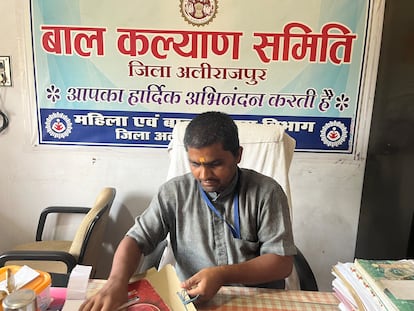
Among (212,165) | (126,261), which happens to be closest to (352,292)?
(212,165)

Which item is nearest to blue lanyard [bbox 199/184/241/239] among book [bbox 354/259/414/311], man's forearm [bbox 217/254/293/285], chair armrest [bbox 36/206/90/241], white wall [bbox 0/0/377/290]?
man's forearm [bbox 217/254/293/285]

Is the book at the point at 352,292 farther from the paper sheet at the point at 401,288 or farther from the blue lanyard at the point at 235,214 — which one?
the blue lanyard at the point at 235,214

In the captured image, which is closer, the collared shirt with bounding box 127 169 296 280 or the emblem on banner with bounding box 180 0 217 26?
the collared shirt with bounding box 127 169 296 280

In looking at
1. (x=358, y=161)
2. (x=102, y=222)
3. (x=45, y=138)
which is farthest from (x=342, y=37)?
(x=45, y=138)

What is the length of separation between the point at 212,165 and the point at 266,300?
0.37m

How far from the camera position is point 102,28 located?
72.4 inches

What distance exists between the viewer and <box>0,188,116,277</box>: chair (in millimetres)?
1585

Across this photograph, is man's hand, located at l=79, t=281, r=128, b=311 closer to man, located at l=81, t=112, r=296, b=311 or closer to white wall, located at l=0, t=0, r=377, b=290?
man, located at l=81, t=112, r=296, b=311

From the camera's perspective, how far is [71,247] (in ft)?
5.40

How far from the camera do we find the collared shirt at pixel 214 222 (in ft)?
3.85

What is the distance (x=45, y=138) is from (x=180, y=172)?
0.80 metres

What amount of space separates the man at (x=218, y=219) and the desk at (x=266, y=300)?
4 centimetres

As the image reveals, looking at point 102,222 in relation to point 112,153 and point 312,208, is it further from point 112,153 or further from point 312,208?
point 312,208

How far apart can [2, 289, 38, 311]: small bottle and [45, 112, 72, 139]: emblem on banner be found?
1.28m
